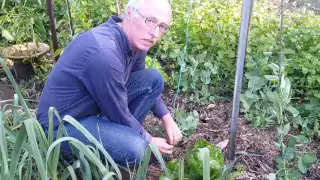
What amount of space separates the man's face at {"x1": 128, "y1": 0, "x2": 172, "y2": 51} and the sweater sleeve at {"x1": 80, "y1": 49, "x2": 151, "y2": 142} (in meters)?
0.14

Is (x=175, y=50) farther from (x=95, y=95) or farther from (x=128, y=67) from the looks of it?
(x=95, y=95)

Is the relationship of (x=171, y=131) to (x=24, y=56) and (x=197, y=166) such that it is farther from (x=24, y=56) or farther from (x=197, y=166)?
(x=24, y=56)

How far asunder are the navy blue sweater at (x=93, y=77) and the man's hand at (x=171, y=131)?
0.24 metres

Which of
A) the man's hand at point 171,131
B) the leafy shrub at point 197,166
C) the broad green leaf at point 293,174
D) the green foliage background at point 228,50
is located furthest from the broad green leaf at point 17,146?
the green foliage background at point 228,50

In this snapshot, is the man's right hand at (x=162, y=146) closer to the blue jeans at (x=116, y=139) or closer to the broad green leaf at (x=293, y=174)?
the blue jeans at (x=116, y=139)

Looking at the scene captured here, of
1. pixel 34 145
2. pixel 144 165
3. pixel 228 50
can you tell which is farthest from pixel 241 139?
pixel 34 145

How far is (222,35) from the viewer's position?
2.87 metres

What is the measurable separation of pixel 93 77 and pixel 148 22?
A: 0.33 metres

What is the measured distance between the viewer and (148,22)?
1704mm

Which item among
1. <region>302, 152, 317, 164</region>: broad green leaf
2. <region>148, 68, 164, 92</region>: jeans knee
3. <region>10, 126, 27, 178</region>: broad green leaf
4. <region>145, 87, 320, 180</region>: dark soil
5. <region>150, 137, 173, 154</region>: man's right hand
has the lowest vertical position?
<region>145, 87, 320, 180</region>: dark soil

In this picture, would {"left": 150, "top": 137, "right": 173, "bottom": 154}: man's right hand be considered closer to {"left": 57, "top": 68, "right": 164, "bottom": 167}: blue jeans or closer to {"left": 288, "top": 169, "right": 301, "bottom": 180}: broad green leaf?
{"left": 57, "top": 68, "right": 164, "bottom": 167}: blue jeans

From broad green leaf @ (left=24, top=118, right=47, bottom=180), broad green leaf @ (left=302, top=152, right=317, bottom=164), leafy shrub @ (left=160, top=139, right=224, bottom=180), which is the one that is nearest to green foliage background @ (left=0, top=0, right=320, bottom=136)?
broad green leaf @ (left=302, top=152, right=317, bottom=164)

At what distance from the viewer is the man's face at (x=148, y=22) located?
1.69m

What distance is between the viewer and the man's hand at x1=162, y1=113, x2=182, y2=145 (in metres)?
2.15
